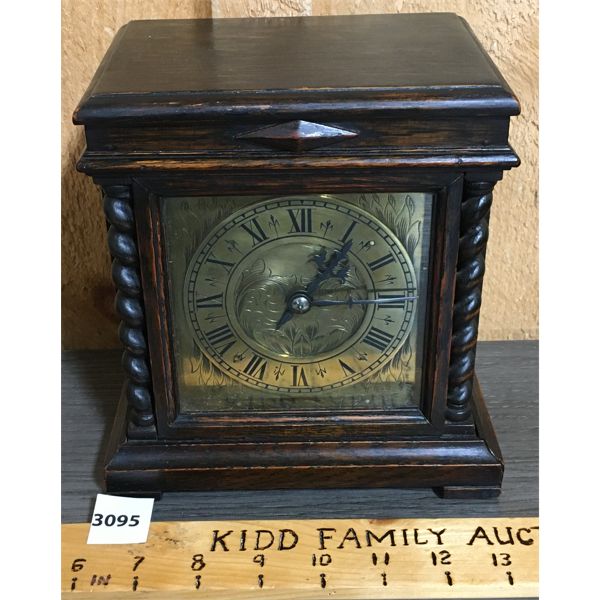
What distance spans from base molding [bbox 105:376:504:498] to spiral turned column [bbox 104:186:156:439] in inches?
1.6

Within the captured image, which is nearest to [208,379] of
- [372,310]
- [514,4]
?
[372,310]

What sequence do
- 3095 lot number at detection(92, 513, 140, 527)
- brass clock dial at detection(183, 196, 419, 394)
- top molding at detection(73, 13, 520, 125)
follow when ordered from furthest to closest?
3095 lot number at detection(92, 513, 140, 527) → brass clock dial at detection(183, 196, 419, 394) → top molding at detection(73, 13, 520, 125)

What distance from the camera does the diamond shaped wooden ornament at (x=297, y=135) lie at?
110cm

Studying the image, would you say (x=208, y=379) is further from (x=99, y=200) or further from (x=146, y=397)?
(x=99, y=200)

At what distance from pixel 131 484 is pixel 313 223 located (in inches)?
17.6

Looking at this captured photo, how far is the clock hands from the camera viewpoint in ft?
4.04

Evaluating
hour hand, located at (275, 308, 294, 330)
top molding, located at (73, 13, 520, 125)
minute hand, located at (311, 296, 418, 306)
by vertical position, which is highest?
top molding, located at (73, 13, 520, 125)

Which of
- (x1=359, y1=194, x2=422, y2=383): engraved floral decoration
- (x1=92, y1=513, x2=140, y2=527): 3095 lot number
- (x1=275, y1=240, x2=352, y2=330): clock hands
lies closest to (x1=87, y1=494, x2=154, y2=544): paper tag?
(x1=92, y1=513, x2=140, y2=527): 3095 lot number

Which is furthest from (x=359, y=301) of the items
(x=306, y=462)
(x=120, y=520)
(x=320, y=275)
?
(x=120, y=520)

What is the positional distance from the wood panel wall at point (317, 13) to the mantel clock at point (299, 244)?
83mm

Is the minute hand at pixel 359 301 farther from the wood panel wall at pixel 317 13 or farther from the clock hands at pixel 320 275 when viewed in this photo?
the wood panel wall at pixel 317 13

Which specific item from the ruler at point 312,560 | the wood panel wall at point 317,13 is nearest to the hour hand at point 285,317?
the ruler at point 312,560

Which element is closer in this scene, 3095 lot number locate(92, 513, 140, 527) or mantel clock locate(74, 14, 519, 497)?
mantel clock locate(74, 14, 519, 497)

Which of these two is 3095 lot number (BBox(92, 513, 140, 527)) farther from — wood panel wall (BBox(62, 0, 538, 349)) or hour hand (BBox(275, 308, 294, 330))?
wood panel wall (BBox(62, 0, 538, 349))
